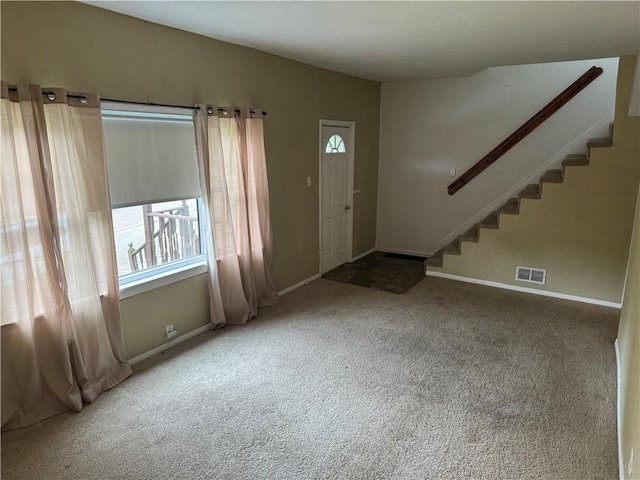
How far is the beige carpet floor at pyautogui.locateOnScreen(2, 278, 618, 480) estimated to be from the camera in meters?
2.23

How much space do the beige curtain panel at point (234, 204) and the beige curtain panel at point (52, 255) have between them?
937 millimetres

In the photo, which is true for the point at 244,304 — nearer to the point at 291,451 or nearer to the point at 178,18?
the point at 291,451

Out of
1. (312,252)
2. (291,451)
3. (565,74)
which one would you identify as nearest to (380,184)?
(312,252)

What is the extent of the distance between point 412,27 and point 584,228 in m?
3.01

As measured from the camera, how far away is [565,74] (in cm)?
499

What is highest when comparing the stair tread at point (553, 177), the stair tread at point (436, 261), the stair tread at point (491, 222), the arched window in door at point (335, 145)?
the arched window in door at point (335, 145)

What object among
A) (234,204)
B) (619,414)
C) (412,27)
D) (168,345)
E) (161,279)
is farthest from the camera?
(234,204)

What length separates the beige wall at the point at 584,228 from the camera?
414cm

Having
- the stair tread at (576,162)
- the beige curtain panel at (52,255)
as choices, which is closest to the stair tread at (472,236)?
the stair tread at (576,162)

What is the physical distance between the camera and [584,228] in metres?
4.46

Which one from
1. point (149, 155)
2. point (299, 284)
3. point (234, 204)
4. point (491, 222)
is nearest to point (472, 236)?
point (491, 222)

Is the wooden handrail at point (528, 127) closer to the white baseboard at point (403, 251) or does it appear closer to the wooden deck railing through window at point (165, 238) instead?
the white baseboard at point (403, 251)

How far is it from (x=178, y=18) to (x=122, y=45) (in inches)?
17.3

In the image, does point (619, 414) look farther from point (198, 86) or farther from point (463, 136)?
point (463, 136)
